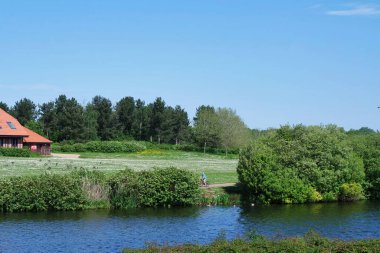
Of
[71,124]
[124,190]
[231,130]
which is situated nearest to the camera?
[124,190]

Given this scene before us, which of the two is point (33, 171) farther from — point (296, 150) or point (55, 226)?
point (296, 150)

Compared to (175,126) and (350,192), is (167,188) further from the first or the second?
(175,126)

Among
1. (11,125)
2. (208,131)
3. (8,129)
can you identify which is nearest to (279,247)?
(8,129)

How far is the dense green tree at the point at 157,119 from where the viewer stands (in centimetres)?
14175

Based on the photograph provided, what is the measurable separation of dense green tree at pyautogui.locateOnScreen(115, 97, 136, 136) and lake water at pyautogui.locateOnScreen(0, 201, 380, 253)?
102376 mm

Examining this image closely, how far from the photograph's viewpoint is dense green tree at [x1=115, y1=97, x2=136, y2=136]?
146 m

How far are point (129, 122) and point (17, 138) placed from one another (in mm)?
59644

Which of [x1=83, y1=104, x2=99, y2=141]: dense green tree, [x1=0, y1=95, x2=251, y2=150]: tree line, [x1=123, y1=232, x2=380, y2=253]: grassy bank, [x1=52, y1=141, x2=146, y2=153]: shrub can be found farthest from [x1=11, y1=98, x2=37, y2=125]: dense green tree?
[x1=123, y1=232, x2=380, y2=253]: grassy bank

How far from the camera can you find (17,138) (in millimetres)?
88562

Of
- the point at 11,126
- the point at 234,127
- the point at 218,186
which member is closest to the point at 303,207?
the point at 218,186

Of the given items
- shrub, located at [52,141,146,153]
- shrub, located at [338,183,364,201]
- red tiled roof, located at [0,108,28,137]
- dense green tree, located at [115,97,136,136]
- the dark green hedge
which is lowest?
shrub, located at [338,183,364,201]

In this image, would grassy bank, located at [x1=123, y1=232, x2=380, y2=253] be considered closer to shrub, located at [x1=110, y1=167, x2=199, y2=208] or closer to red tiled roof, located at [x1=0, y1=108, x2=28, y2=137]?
shrub, located at [x1=110, y1=167, x2=199, y2=208]

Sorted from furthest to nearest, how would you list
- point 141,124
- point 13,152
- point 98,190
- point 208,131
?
point 141,124
point 208,131
point 13,152
point 98,190

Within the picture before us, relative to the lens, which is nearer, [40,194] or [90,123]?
[40,194]
